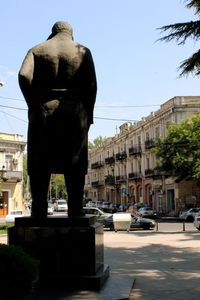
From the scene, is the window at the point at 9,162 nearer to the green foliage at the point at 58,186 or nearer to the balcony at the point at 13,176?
the balcony at the point at 13,176

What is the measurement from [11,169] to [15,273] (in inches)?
2057

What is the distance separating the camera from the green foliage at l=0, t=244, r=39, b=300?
160 inches

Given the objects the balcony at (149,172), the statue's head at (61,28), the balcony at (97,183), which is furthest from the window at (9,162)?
the statue's head at (61,28)

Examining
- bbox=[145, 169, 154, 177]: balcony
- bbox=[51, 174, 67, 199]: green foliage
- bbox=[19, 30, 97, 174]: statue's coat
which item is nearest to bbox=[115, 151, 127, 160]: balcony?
bbox=[145, 169, 154, 177]: balcony

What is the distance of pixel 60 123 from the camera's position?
6852 mm

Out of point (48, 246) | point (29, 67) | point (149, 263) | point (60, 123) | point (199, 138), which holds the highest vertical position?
point (199, 138)

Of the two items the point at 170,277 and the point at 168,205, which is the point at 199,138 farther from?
the point at 170,277

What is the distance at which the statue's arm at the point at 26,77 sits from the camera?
6.82m

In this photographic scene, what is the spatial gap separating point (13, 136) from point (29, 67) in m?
49.6

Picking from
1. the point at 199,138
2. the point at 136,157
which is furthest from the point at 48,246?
the point at 136,157

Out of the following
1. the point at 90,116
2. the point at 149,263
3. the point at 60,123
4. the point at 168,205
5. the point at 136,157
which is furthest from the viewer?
the point at 136,157

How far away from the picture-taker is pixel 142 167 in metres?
59.9

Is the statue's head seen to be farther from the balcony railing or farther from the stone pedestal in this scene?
the balcony railing

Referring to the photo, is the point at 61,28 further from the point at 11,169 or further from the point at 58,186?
the point at 58,186
